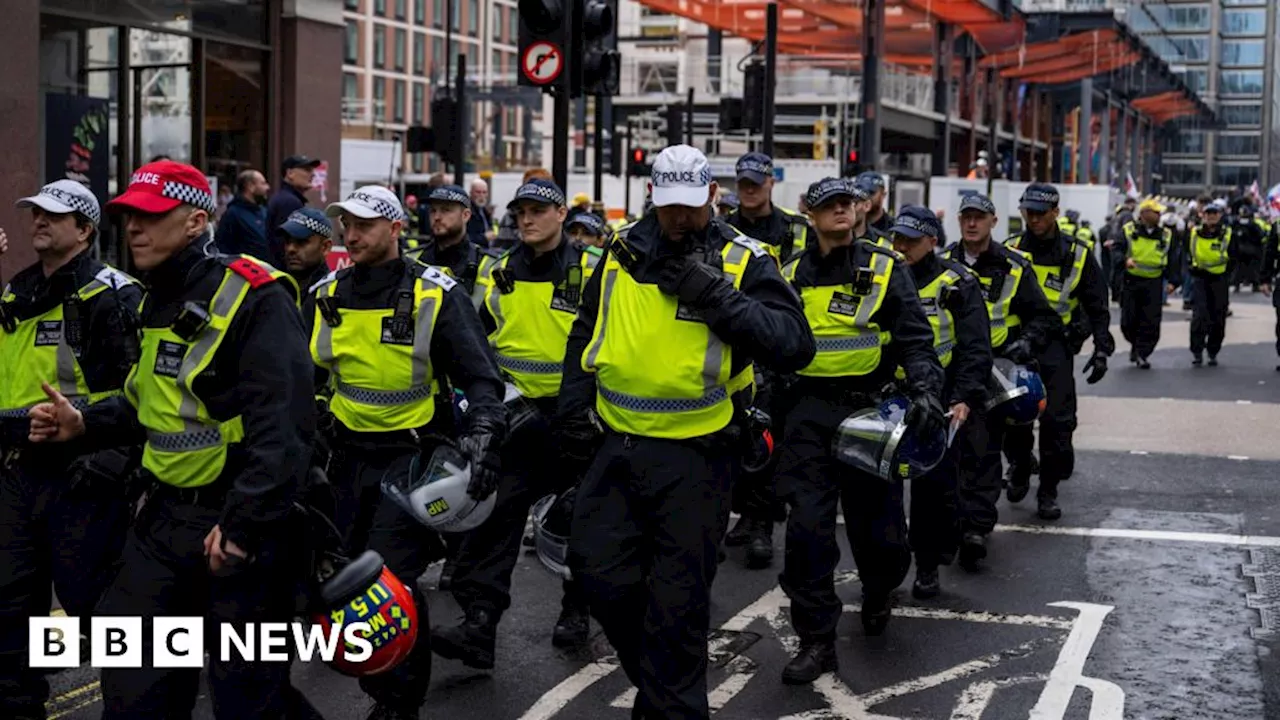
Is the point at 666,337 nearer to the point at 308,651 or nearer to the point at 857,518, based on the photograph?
the point at 308,651

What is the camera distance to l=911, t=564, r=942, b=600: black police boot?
873 centimetres

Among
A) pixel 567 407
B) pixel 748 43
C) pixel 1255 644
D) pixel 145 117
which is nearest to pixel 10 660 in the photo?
pixel 567 407

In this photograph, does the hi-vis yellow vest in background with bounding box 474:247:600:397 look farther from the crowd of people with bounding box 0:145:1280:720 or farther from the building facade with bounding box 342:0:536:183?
the building facade with bounding box 342:0:536:183

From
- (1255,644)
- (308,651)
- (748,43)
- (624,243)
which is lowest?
(1255,644)

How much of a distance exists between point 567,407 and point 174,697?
5.32 ft

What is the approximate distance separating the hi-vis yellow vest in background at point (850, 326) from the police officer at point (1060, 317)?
12.0 feet

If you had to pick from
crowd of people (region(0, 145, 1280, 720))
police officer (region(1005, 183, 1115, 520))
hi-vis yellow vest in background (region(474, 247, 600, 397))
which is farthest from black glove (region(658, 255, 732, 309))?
police officer (region(1005, 183, 1115, 520))

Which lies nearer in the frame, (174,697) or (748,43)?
(174,697)

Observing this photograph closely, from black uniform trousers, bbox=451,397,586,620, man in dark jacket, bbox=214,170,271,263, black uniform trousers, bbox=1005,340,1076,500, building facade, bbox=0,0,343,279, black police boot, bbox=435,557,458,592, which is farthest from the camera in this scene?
building facade, bbox=0,0,343,279

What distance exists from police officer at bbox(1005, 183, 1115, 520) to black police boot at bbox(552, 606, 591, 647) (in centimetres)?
432

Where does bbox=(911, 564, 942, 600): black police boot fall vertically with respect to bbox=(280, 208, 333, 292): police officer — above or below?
below

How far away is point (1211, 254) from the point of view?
21188mm

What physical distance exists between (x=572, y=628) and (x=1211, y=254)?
15.5 metres

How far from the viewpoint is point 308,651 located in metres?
5.35
